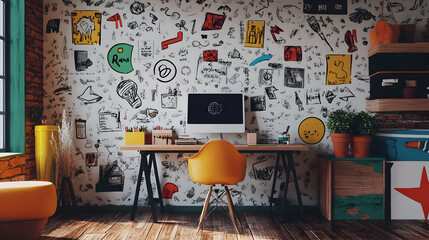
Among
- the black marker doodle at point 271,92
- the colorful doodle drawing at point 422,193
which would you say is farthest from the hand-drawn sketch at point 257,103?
the colorful doodle drawing at point 422,193

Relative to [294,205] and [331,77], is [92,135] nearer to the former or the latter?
[294,205]

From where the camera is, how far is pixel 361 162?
3.47m

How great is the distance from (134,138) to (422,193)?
3.32 m

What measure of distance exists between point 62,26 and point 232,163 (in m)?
2.76

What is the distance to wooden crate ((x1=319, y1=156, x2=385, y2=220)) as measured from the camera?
343 centimetres

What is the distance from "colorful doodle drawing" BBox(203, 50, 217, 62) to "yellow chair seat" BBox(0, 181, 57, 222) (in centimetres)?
224

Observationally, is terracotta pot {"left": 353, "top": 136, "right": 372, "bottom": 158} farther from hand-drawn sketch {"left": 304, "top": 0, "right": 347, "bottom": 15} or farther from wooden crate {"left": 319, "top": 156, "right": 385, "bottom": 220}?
hand-drawn sketch {"left": 304, "top": 0, "right": 347, "bottom": 15}

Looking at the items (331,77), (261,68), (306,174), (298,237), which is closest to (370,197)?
(306,174)

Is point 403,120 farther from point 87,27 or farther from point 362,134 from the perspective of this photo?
point 87,27

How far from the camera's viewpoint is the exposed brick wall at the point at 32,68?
3.59 m

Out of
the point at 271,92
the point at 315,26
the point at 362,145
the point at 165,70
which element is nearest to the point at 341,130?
the point at 362,145

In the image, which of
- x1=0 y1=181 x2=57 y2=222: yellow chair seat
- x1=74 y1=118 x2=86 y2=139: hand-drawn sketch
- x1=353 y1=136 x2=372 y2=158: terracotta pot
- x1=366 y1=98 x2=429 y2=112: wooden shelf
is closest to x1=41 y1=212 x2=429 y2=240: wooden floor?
x1=0 y1=181 x2=57 y2=222: yellow chair seat

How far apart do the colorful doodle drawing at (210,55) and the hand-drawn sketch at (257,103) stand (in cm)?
69

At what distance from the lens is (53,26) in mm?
3896
